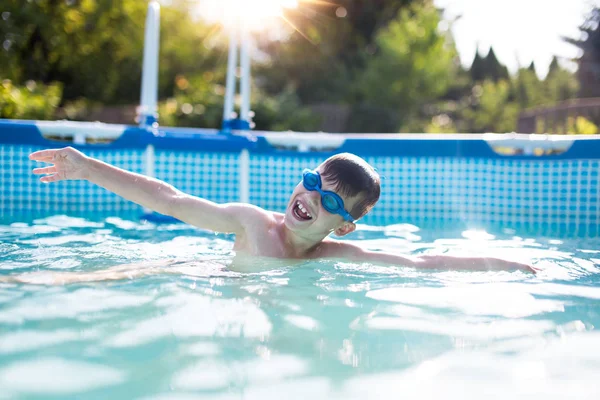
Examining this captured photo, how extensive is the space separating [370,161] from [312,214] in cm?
299

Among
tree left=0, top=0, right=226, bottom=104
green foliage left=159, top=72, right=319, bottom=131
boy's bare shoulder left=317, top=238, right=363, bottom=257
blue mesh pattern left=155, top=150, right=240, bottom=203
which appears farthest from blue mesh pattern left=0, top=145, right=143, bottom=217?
tree left=0, top=0, right=226, bottom=104

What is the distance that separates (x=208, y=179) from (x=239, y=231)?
2.69m

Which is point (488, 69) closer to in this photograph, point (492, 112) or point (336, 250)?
point (492, 112)

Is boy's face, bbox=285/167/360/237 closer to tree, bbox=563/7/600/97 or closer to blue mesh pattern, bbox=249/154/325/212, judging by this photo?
blue mesh pattern, bbox=249/154/325/212

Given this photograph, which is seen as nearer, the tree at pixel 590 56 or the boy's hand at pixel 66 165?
the boy's hand at pixel 66 165

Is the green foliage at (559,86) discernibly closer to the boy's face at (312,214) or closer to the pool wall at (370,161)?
the pool wall at (370,161)

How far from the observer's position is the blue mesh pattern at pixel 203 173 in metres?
6.02

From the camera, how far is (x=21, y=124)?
5613mm

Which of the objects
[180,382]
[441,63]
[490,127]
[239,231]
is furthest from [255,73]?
[180,382]

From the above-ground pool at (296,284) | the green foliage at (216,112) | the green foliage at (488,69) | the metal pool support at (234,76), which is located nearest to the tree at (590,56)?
the green foliage at (216,112)

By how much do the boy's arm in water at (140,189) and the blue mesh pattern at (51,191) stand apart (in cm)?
260

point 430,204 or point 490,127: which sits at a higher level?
point 490,127

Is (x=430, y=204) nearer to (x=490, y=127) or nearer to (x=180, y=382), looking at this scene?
(x=180, y=382)

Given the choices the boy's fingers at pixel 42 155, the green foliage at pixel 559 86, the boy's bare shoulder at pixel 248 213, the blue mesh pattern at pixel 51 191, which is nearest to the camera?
the boy's fingers at pixel 42 155
